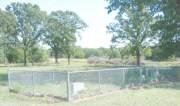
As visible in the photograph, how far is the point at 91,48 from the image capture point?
457ft

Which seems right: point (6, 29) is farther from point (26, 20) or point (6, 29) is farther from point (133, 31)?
point (133, 31)

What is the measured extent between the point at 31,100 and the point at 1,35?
2374 inches

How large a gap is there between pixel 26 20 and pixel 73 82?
62.6 metres

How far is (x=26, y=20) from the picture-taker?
251 ft

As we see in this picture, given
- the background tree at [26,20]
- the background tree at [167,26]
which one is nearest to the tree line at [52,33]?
the background tree at [26,20]

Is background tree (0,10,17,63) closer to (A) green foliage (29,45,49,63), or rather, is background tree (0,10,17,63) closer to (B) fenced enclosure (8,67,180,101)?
(A) green foliage (29,45,49,63)

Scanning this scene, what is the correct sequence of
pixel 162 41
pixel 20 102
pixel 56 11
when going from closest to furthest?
pixel 20 102 → pixel 162 41 → pixel 56 11

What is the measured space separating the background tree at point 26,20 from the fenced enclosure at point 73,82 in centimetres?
5743

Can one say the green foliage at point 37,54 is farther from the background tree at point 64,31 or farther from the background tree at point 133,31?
the background tree at point 133,31

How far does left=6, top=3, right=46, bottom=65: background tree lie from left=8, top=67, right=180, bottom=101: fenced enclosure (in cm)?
5743

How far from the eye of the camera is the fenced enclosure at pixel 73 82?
15703 millimetres

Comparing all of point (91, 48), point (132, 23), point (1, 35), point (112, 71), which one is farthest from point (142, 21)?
point (91, 48)

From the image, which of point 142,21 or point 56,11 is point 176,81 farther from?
point 56,11

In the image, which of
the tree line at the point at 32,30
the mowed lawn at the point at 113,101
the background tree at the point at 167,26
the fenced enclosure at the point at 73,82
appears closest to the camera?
the mowed lawn at the point at 113,101
